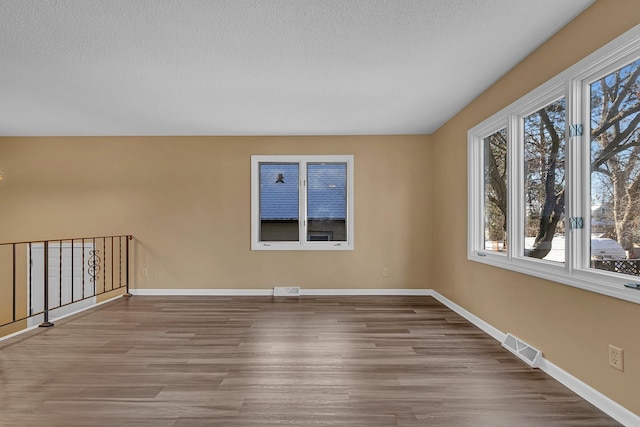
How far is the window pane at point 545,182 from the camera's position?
2496 millimetres

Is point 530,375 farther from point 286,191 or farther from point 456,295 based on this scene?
point 286,191

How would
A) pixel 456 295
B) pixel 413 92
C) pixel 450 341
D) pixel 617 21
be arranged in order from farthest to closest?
1. pixel 456 295
2. pixel 413 92
3. pixel 450 341
4. pixel 617 21

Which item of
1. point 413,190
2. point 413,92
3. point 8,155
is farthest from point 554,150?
point 8,155

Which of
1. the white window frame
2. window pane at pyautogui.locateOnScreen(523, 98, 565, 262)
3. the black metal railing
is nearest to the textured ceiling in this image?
the white window frame

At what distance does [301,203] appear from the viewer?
520cm

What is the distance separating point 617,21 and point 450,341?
2.67m

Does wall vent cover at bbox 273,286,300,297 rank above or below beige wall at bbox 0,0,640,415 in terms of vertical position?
below

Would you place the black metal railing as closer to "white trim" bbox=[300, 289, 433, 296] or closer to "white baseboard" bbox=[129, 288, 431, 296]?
"white baseboard" bbox=[129, 288, 431, 296]

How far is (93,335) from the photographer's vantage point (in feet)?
11.0

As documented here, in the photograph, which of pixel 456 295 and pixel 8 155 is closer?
pixel 456 295

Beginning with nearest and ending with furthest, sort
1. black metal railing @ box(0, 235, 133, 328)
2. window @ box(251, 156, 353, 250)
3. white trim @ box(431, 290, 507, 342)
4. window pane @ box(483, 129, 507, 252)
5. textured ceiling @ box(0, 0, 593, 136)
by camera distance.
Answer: textured ceiling @ box(0, 0, 593, 136) → white trim @ box(431, 290, 507, 342) → window pane @ box(483, 129, 507, 252) → black metal railing @ box(0, 235, 133, 328) → window @ box(251, 156, 353, 250)

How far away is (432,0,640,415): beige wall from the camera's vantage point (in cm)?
187

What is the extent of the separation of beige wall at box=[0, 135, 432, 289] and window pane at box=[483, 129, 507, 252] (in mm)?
1468

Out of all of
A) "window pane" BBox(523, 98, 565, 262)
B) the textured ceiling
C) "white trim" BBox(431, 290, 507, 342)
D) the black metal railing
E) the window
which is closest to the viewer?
the textured ceiling
